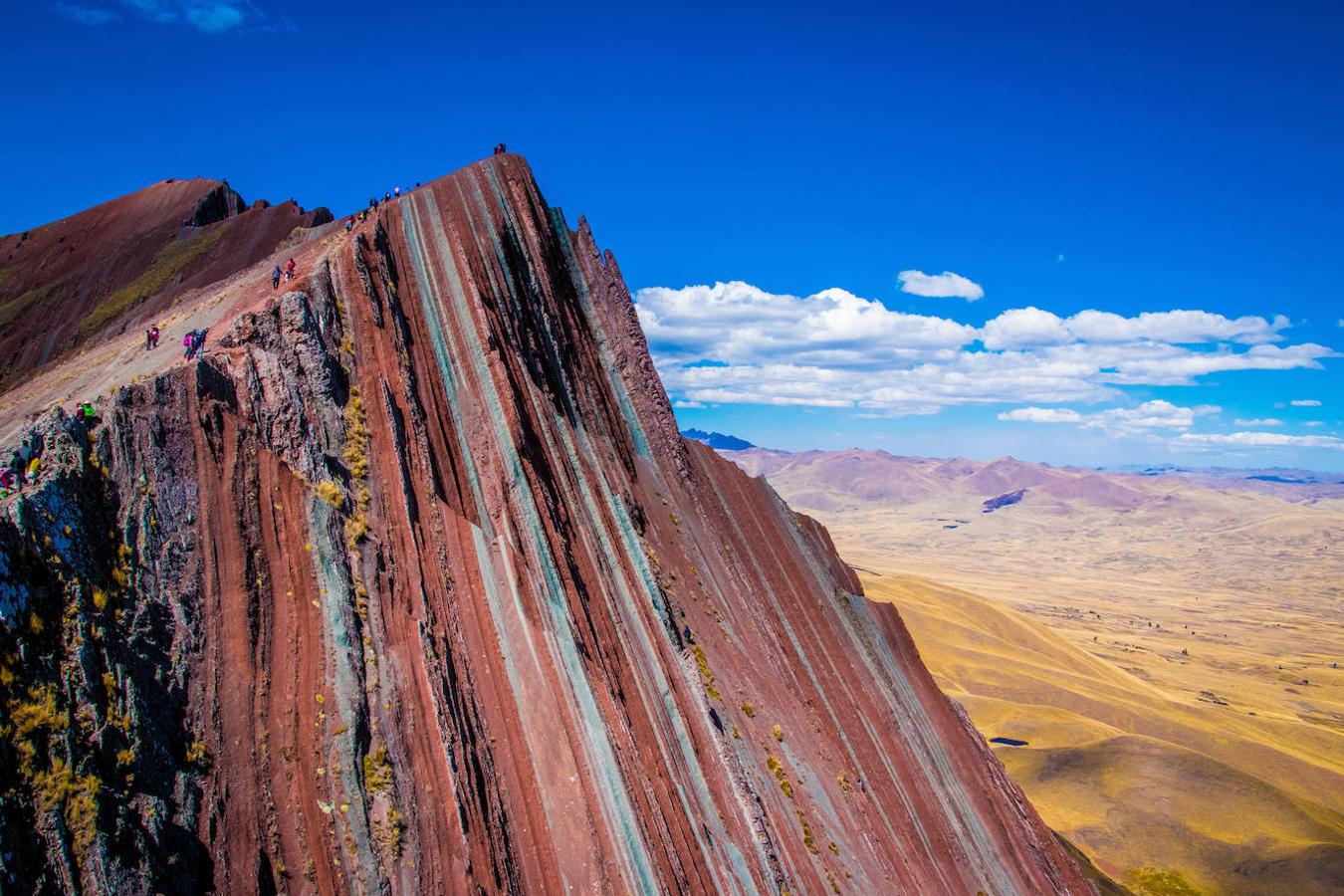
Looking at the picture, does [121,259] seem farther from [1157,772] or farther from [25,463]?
[1157,772]

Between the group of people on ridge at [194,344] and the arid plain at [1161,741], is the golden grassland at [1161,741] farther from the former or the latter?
the group of people on ridge at [194,344]

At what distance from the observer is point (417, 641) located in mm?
15820

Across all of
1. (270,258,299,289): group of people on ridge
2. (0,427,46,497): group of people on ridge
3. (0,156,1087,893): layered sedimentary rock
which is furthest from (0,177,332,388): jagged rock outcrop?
(0,427,46,497): group of people on ridge

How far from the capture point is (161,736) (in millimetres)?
12125

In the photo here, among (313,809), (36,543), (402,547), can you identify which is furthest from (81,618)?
(402,547)

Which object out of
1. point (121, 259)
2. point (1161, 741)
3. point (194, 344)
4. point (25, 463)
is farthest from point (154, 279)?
point (1161, 741)

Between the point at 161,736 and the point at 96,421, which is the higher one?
the point at 96,421

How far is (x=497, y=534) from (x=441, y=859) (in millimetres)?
8099

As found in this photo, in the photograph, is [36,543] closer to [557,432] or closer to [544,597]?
[544,597]

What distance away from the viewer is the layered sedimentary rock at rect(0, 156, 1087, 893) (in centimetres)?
1185

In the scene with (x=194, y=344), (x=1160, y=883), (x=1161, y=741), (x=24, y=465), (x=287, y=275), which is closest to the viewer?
(x=24, y=465)

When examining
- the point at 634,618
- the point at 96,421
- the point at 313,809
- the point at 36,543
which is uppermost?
the point at 96,421

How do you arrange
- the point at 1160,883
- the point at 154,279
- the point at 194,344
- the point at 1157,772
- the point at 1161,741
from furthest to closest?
1. the point at 1161,741
2. the point at 1157,772
3. the point at 1160,883
4. the point at 154,279
5. the point at 194,344

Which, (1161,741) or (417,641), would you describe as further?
(1161,741)
